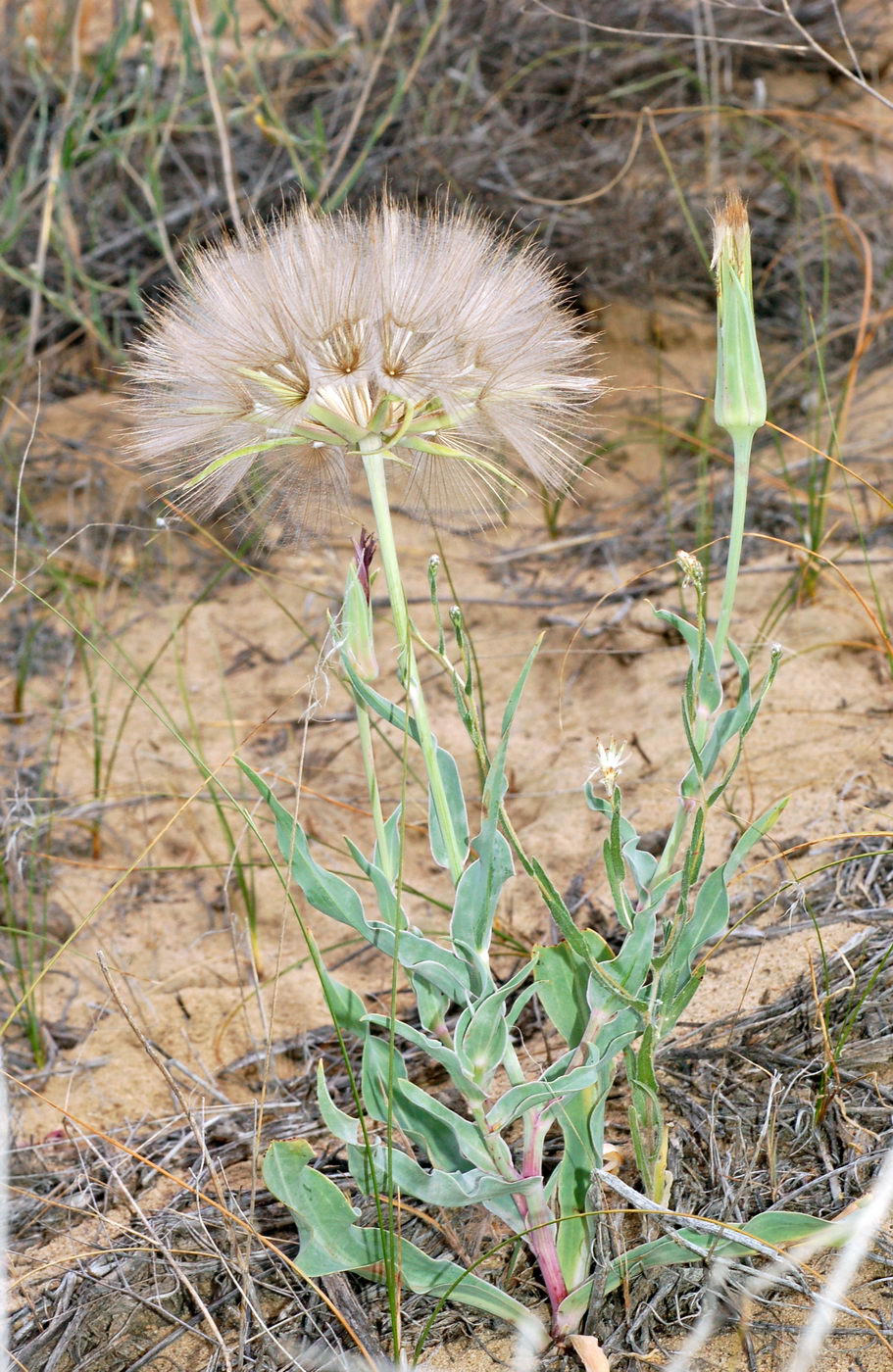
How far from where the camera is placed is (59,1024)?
2.31m

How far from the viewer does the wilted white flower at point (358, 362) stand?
124 cm

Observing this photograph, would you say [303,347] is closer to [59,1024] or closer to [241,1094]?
[241,1094]

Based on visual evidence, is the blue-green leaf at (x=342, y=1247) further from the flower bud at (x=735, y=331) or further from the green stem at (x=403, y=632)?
the flower bud at (x=735, y=331)

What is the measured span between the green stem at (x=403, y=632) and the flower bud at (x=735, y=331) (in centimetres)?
35

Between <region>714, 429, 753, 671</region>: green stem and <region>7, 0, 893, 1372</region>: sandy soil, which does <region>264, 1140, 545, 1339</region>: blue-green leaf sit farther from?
<region>714, 429, 753, 671</region>: green stem

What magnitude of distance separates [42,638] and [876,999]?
2519 millimetres

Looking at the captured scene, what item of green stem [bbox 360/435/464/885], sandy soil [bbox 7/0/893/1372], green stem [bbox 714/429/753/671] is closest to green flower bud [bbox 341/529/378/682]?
green stem [bbox 360/435/464/885]

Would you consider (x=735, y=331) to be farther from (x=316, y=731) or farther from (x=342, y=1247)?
(x=316, y=731)

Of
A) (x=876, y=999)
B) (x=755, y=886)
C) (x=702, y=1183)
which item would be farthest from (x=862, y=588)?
(x=702, y=1183)

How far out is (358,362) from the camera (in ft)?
4.04

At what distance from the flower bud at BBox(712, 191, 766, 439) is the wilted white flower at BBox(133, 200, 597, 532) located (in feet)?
0.55

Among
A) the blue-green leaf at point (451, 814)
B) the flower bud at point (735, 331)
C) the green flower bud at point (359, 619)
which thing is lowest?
the blue-green leaf at point (451, 814)

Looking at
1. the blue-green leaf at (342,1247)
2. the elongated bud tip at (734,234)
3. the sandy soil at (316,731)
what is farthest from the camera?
the sandy soil at (316,731)

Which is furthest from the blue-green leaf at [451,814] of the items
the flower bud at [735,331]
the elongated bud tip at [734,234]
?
the elongated bud tip at [734,234]
